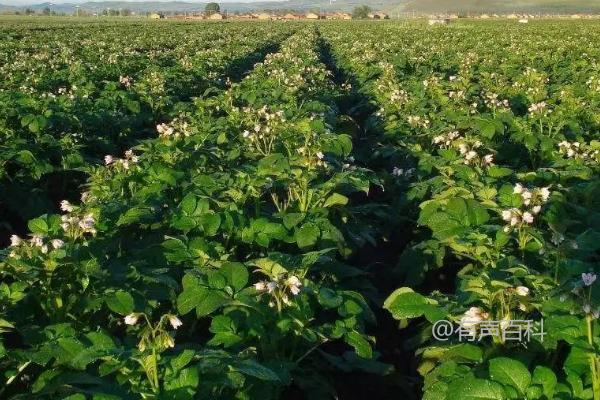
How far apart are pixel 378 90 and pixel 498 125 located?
427 centimetres

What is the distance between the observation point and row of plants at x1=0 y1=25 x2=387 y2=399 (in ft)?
8.17

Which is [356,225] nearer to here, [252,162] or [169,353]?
[252,162]

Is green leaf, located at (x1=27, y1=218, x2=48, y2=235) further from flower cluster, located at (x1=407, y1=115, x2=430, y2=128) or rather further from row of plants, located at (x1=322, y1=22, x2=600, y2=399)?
flower cluster, located at (x1=407, y1=115, x2=430, y2=128)

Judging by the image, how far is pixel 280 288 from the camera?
308cm

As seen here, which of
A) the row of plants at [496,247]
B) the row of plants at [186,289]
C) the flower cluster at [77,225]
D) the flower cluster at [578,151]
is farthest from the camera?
the flower cluster at [578,151]

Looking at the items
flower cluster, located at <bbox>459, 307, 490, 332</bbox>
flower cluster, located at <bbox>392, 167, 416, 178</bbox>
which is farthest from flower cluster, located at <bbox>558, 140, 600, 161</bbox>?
flower cluster, located at <bbox>459, 307, 490, 332</bbox>

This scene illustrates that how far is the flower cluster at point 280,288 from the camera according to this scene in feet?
9.77

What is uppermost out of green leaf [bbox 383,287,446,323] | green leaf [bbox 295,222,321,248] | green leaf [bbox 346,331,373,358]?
green leaf [bbox 383,287,446,323]

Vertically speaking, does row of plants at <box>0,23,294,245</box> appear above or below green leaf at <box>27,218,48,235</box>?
below

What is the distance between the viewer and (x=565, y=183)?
527cm

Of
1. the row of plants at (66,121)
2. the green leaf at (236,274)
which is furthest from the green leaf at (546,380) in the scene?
the row of plants at (66,121)

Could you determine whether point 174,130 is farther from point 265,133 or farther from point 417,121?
point 417,121

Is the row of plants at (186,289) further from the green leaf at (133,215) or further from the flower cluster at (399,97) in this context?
the flower cluster at (399,97)

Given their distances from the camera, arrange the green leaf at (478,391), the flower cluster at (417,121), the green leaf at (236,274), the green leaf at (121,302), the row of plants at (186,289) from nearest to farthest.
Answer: the green leaf at (478,391)
the row of plants at (186,289)
the green leaf at (121,302)
the green leaf at (236,274)
the flower cluster at (417,121)
